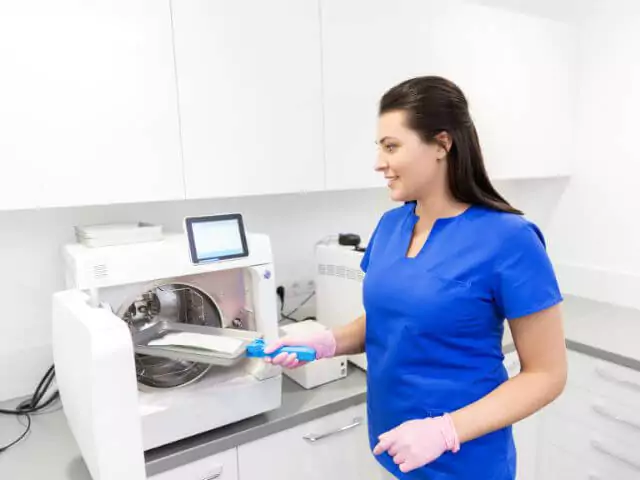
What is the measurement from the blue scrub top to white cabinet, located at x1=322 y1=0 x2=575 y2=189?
2.21ft

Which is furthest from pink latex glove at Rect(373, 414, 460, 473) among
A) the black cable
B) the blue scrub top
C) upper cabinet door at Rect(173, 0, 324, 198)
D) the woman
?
the black cable

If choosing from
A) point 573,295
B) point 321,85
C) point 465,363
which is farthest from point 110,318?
point 573,295

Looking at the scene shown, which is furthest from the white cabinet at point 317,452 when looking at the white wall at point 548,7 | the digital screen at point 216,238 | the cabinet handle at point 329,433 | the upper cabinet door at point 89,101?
the white wall at point 548,7

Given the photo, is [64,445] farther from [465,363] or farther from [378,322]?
[465,363]

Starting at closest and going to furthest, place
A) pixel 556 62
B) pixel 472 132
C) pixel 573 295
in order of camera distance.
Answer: pixel 472 132, pixel 556 62, pixel 573 295

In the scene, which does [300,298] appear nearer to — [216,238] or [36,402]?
[216,238]

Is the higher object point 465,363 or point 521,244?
point 521,244

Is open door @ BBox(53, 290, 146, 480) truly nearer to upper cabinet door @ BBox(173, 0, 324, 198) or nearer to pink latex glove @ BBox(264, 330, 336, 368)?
pink latex glove @ BBox(264, 330, 336, 368)

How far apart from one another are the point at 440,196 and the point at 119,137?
0.83m

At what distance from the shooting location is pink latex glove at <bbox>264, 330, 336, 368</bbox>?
110 centimetres

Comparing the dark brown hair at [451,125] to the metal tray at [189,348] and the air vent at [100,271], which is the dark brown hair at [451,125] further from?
the air vent at [100,271]

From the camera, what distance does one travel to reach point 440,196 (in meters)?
1.05

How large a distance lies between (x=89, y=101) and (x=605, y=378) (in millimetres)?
1915

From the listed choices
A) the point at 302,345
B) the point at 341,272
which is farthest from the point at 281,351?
the point at 341,272
